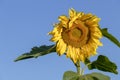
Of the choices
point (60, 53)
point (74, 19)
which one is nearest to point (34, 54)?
point (60, 53)

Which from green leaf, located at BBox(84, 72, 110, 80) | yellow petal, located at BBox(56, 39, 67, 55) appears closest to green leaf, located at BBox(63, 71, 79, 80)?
green leaf, located at BBox(84, 72, 110, 80)

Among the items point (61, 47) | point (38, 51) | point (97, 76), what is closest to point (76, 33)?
point (61, 47)

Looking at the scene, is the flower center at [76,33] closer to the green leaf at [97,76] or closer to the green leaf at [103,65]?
the green leaf at [103,65]

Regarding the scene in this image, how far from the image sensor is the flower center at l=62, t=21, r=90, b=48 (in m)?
4.55

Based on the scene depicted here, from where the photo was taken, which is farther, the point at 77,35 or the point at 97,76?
the point at 77,35

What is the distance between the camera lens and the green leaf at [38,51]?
414 cm

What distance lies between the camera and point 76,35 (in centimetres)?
465

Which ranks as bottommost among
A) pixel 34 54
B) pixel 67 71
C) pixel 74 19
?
pixel 67 71

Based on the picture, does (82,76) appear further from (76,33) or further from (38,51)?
(76,33)

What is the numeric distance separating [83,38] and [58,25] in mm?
438

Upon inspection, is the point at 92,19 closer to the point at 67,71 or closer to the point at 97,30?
the point at 97,30

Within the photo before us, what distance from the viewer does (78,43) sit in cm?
465

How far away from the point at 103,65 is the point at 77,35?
0.49 meters

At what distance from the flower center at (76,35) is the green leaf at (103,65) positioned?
279mm
